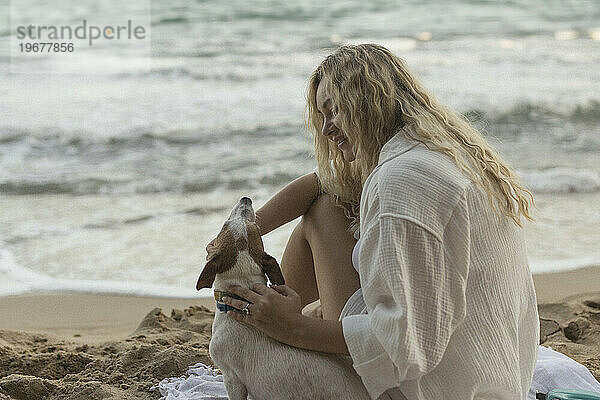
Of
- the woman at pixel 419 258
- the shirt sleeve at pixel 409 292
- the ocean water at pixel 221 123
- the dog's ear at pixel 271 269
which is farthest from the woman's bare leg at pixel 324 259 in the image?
the ocean water at pixel 221 123

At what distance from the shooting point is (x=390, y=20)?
14.1 meters

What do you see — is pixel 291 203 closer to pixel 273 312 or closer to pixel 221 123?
pixel 273 312

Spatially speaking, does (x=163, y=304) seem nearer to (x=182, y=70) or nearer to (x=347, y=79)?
(x=347, y=79)

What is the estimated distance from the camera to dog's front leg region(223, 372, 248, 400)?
2463 millimetres

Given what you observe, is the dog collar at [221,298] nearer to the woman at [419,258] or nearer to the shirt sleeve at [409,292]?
the woman at [419,258]

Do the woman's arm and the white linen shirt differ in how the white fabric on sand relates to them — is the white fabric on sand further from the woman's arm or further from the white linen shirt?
the white linen shirt

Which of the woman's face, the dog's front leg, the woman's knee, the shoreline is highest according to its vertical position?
the woman's face

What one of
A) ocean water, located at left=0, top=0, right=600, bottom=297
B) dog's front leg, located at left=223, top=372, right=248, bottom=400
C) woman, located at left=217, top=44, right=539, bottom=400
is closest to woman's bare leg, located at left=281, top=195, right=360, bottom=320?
woman, located at left=217, top=44, right=539, bottom=400

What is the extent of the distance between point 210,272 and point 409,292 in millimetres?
664

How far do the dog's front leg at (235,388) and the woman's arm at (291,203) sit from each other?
27.3 inches

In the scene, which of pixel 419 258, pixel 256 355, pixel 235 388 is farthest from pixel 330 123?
pixel 235 388

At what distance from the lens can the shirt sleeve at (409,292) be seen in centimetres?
201

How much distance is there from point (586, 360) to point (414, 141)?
6.19ft

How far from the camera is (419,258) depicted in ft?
6.65
